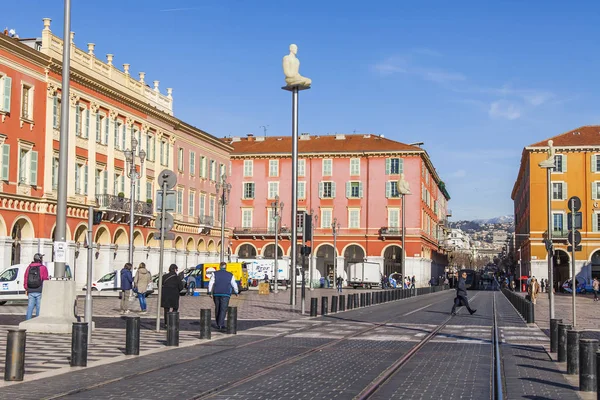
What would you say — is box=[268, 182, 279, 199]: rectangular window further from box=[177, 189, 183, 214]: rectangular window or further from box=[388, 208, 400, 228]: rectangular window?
box=[177, 189, 183, 214]: rectangular window

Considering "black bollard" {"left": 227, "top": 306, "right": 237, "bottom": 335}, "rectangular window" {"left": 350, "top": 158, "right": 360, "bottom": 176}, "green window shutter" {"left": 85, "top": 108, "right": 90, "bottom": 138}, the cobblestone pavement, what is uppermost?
"rectangular window" {"left": 350, "top": 158, "right": 360, "bottom": 176}

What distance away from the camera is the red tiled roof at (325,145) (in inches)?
3546

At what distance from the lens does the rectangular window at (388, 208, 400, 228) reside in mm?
88044

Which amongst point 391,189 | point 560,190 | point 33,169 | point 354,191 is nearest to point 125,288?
point 33,169

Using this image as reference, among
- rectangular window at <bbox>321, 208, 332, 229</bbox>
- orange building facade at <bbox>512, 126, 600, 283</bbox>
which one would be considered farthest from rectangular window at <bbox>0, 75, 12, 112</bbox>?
orange building facade at <bbox>512, 126, 600, 283</bbox>

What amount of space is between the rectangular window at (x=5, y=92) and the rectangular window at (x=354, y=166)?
5079 cm

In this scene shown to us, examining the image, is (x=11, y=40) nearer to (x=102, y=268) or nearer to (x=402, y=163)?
(x=102, y=268)

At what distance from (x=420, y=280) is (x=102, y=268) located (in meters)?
43.4

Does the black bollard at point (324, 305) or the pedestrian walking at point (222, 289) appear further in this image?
the black bollard at point (324, 305)

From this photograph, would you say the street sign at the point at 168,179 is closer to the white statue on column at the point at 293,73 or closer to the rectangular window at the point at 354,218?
the white statue on column at the point at 293,73

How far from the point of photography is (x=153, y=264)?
203ft

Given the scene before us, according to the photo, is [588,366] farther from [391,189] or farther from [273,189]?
[273,189]

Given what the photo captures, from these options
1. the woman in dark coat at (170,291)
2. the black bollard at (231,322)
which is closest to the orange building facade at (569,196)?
the woman in dark coat at (170,291)

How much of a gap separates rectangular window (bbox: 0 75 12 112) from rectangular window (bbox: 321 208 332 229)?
1960 inches
